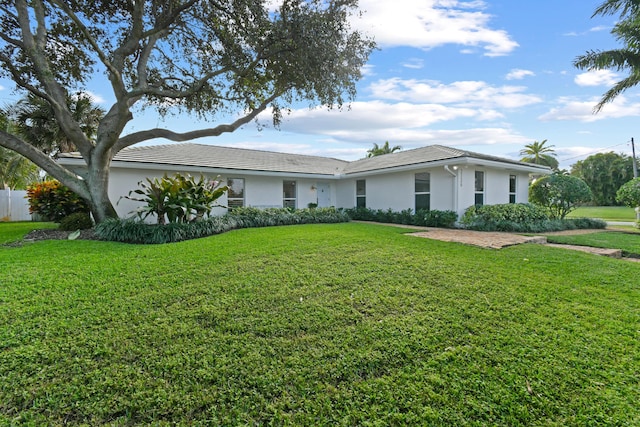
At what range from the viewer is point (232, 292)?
13.0ft

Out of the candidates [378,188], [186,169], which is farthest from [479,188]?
[186,169]

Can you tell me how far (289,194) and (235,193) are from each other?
10.0 feet

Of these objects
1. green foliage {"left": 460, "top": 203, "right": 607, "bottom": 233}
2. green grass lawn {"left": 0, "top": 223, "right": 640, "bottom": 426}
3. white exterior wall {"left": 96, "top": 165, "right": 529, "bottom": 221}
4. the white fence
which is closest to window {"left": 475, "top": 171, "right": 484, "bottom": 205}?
white exterior wall {"left": 96, "top": 165, "right": 529, "bottom": 221}

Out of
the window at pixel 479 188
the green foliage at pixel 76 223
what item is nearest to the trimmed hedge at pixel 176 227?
the green foliage at pixel 76 223

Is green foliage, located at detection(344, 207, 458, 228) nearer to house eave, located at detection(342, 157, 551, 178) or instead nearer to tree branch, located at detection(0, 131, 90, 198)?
house eave, located at detection(342, 157, 551, 178)

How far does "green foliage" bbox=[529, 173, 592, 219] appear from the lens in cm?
1322

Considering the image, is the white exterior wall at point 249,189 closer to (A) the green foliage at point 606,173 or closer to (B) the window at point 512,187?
(B) the window at point 512,187

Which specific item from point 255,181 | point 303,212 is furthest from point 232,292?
point 255,181

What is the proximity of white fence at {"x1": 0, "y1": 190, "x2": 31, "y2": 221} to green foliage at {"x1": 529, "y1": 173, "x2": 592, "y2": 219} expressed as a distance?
91.5 feet

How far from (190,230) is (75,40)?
820 cm

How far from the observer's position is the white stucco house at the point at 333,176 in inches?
467

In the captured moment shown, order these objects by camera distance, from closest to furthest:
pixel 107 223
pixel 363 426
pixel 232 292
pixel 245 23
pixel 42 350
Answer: pixel 363 426
pixel 42 350
pixel 232 292
pixel 107 223
pixel 245 23

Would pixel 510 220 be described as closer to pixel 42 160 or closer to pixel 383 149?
pixel 42 160

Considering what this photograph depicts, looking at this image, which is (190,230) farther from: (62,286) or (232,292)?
(232,292)
